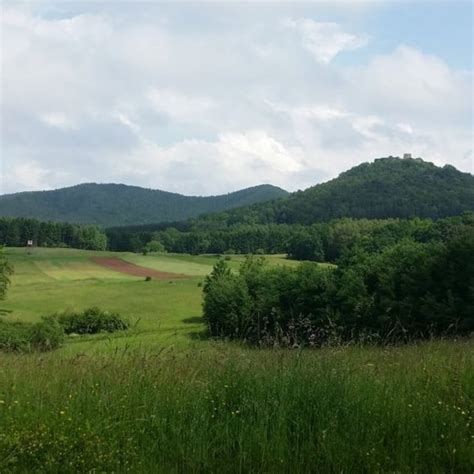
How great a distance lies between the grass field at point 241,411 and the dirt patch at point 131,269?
98906 mm

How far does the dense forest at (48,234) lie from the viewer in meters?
152

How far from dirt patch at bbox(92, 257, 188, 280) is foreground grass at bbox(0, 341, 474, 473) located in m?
99.3

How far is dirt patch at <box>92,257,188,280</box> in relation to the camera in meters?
106

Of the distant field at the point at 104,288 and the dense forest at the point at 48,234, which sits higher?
the dense forest at the point at 48,234

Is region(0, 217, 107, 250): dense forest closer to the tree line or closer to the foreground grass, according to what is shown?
the tree line

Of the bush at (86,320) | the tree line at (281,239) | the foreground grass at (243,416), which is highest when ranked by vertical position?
the tree line at (281,239)

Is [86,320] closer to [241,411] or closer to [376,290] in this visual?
[376,290]

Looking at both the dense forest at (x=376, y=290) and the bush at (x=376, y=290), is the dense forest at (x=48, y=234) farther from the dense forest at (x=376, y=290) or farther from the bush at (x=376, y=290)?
the dense forest at (x=376, y=290)

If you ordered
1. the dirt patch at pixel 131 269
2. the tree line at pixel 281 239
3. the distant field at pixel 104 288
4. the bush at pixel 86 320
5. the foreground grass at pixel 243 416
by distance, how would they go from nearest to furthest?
the foreground grass at pixel 243 416 < the bush at pixel 86 320 < the distant field at pixel 104 288 < the dirt patch at pixel 131 269 < the tree line at pixel 281 239

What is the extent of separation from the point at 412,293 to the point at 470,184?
163 meters

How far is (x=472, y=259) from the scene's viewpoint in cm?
4247

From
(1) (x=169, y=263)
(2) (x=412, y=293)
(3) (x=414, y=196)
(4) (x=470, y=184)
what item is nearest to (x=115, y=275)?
(1) (x=169, y=263)

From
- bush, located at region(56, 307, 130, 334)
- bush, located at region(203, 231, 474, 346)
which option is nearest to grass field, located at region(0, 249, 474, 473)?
bush, located at region(203, 231, 474, 346)

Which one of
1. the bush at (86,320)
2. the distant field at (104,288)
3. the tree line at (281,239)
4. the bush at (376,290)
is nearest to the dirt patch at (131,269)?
the distant field at (104,288)
